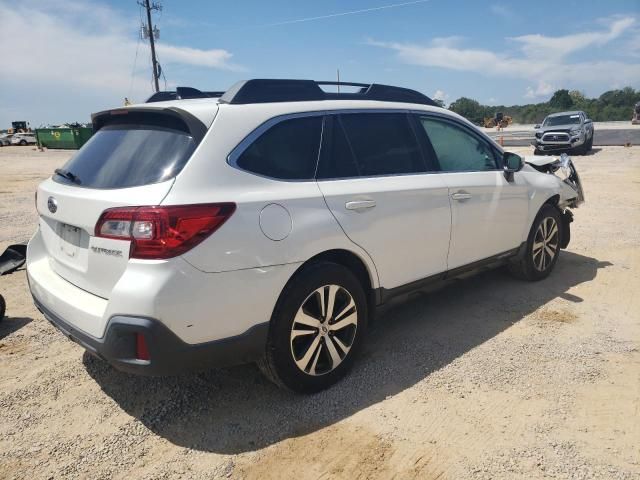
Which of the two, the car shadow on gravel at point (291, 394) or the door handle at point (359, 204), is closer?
the car shadow on gravel at point (291, 394)

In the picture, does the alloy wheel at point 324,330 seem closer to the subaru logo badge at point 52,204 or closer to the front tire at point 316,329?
the front tire at point 316,329

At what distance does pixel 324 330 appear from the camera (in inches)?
118

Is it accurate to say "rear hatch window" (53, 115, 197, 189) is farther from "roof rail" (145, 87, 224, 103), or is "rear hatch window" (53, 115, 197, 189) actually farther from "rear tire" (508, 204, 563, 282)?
"rear tire" (508, 204, 563, 282)

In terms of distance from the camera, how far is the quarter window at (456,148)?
388 centimetres

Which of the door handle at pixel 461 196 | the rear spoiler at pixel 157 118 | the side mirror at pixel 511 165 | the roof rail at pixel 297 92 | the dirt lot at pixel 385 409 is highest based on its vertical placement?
the roof rail at pixel 297 92

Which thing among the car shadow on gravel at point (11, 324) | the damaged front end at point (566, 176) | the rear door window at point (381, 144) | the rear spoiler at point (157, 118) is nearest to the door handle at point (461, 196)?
the rear door window at point (381, 144)

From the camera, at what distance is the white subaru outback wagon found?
7.80 feet

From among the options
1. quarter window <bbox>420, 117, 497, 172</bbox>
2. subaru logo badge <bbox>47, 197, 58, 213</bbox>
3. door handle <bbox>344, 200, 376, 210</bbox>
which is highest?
quarter window <bbox>420, 117, 497, 172</bbox>

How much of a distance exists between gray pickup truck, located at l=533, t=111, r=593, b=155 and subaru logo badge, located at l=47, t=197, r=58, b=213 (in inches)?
→ 819

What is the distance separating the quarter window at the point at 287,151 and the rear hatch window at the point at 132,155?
341mm

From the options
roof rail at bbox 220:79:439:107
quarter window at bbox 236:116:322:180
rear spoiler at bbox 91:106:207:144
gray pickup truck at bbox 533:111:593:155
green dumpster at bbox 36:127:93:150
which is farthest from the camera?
green dumpster at bbox 36:127:93:150

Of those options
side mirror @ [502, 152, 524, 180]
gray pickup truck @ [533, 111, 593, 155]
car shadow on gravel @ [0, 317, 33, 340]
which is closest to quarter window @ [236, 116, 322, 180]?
side mirror @ [502, 152, 524, 180]

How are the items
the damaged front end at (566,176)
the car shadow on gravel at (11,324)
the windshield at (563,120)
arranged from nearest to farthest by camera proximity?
the car shadow on gravel at (11,324) < the damaged front end at (566,176) < the windshield at (563,120)

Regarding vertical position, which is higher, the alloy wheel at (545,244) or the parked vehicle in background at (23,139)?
the parked vehicle in background at (23,139)
